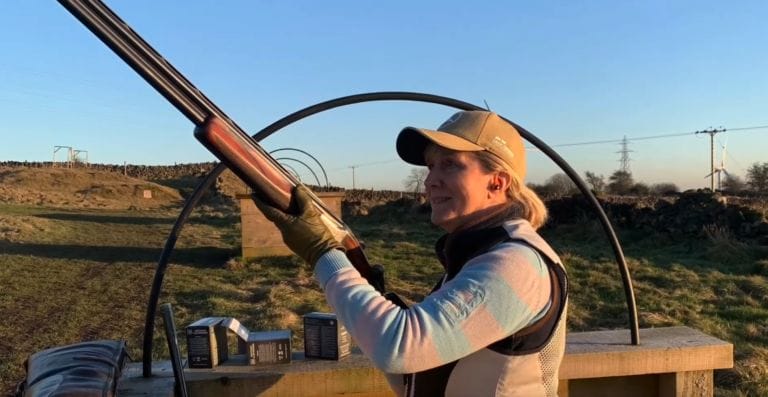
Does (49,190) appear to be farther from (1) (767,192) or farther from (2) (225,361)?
(2) (225,361)

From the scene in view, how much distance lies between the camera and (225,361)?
324cm

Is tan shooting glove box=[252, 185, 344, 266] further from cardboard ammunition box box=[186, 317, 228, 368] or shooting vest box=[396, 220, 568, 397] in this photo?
cardboard ammunition box box=[186, 317, 228, 368]

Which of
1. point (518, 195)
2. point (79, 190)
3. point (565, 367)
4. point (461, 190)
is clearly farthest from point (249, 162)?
point (79, 190)

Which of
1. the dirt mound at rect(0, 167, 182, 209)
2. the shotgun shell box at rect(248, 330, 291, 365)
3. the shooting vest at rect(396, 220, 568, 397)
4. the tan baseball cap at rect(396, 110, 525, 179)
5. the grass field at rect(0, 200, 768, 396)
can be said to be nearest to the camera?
the shooting vest at rect(396, 220, 568, 397)

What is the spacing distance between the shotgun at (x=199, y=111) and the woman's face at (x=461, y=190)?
0.42 m

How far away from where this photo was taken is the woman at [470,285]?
1.55 metres

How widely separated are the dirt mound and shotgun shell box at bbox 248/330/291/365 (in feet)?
129

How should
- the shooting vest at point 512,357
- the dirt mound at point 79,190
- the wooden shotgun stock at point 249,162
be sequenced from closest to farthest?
the shooting vest at point 512,357, the wooden shotgun stock at point 249,162, the dirt mound at point 79,190

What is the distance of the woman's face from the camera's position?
1.84m

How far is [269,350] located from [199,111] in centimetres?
160

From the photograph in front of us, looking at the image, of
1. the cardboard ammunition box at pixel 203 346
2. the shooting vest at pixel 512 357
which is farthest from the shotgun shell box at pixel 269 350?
the shooting vest at pixel 512 357

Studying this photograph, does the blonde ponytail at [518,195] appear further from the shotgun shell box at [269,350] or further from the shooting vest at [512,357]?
the shotgun shell box at [269,350]

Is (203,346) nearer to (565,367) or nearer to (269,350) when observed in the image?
(269,350)

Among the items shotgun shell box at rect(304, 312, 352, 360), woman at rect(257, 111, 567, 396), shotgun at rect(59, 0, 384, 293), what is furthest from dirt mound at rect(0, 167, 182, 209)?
woman at rect(257, 111, 567, 396)
